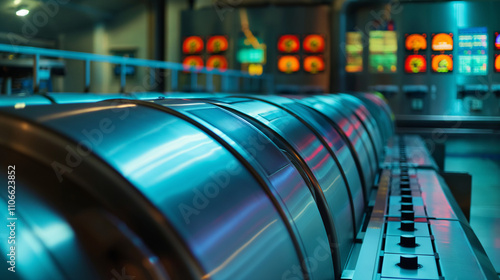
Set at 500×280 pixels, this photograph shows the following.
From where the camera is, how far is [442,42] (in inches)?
479

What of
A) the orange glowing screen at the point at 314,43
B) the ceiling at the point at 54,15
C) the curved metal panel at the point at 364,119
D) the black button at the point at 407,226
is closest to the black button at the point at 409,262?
the black button at the point at 407,226

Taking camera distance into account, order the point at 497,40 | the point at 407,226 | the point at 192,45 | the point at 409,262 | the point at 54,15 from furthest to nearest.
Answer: the point at 192,45 → the point at 497,40 → the point at 54,15 → the point at 407,226 → the point at 409,262

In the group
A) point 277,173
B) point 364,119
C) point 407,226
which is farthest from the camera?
point 364,119

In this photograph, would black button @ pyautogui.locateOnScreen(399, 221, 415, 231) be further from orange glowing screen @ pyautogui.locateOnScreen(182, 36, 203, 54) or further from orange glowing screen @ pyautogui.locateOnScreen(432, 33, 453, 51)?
orange glowing screen @ pyautogui.locateOnScreen(182, 36, 203, 54)

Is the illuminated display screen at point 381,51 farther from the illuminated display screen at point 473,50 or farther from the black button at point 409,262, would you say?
the black button at point 409,262

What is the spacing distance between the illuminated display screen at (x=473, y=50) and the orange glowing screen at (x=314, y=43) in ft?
10.1

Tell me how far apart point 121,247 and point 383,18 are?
40.6 feet

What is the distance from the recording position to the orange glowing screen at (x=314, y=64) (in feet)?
42.4

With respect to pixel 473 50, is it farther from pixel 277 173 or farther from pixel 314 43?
pixel 277 173

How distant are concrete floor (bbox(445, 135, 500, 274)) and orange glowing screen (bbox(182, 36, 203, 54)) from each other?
634 centimetres

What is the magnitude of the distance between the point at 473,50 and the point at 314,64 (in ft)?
11.6

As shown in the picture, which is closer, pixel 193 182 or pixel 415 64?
pixel 193 182

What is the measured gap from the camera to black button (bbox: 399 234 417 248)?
72.8 inches

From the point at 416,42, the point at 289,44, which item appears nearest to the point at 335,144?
the point at 416,42
